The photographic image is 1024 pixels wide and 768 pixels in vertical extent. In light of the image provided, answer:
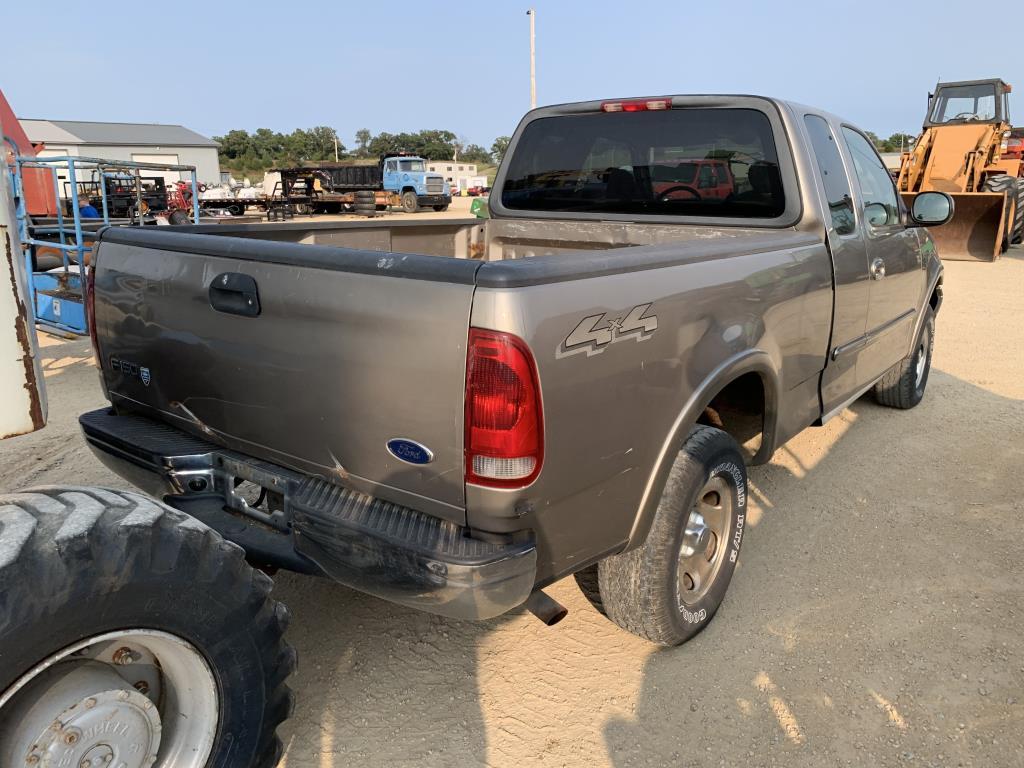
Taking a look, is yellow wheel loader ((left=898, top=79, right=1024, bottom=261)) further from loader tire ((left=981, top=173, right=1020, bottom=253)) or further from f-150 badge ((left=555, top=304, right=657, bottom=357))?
f-150 badge ((left=555, top=304, right=657, bottom=357))

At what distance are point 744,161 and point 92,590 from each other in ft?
10.9

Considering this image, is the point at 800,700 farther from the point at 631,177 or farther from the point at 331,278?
the point at 631,177

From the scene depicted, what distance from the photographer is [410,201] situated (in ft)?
106

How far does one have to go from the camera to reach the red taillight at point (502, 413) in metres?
1.91

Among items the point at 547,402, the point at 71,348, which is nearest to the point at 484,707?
the point at 547,402

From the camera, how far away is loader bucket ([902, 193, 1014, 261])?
1348cm

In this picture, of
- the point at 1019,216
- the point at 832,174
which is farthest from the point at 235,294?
the point at 1019,216

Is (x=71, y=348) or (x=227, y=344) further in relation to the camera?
(x=71, y=348)

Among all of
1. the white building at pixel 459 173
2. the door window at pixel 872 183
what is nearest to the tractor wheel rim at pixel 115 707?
the door window at pixel 872 183

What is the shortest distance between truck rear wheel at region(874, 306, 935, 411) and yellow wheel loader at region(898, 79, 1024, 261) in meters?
9.07

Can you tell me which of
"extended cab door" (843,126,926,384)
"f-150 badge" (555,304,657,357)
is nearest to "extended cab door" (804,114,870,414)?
"extended cab door" (843,126,926,384)

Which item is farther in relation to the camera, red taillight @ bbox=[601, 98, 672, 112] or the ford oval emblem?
red taillight @ bbox=[601, 98, 672, 112]

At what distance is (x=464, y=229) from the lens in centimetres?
461

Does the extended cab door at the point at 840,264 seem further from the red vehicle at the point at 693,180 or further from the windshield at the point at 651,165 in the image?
the red vehicle at the point at 693,180
